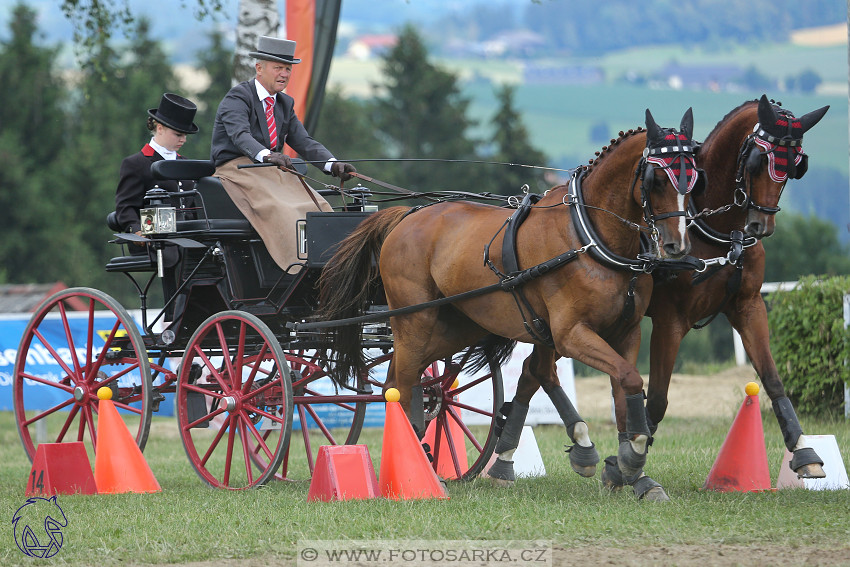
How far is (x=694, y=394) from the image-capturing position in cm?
1241

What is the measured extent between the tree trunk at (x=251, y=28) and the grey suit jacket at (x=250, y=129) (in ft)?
11.6

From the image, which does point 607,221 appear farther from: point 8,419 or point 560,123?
point 560,123

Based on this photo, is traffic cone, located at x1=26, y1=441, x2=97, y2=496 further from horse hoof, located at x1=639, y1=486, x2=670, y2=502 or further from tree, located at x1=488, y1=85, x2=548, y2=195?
tree, located at x1=488, y1=85, x2=548, y2=195

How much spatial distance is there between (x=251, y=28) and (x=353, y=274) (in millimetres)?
4957

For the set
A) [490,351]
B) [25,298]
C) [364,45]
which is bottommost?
[25,298]

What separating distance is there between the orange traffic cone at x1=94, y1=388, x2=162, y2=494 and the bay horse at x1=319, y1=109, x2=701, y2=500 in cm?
135

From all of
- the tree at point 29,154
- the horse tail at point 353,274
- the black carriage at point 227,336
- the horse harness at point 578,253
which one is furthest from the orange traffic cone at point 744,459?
the tree at point 29,154

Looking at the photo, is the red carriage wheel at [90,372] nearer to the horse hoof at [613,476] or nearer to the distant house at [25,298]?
the horse hoof at [613,476]

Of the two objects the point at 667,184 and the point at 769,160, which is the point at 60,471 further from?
the point at 769,160

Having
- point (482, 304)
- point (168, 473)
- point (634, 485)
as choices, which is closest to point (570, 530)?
point (634, 485)

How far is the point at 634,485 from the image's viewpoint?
565 centimetres

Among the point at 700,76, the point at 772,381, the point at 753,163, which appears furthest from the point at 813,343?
the point at 700,76

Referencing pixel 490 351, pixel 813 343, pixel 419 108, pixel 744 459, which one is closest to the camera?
pixel 744 459

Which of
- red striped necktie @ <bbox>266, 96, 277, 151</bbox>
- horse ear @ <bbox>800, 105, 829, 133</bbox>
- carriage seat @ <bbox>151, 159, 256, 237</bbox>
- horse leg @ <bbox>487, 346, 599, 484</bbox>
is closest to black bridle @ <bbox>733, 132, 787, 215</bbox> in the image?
horse ear @ <bbox>800, 105, 829, 133</bbox>
